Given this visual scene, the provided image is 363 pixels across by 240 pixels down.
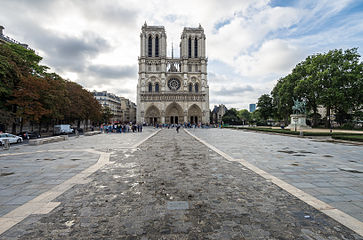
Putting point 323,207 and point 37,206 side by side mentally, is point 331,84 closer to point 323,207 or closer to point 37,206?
point 323,207

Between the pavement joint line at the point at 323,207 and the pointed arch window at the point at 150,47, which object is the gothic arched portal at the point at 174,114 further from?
the pavement joint line at the point at 323,207

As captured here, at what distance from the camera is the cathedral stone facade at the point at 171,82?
204ft

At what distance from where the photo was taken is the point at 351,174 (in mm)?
5676

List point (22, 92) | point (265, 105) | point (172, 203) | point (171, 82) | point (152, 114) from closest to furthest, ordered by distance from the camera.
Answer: point (172, 203)
point (22, 92)
point (265, 105)
point (152, 114)
point (171, 82)

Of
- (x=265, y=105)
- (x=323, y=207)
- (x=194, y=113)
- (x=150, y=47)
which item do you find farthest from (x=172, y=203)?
(x=150, y=47)

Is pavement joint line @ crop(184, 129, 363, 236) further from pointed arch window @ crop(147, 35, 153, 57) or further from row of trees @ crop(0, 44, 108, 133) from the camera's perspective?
pointed arch window @ crop(147, 35, 153, 57)

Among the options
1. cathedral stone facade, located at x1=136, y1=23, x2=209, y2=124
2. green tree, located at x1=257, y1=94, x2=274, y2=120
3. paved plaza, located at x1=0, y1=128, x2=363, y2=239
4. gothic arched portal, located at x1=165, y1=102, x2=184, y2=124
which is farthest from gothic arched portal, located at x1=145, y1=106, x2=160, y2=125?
paved plaza, located at x1=0, y1=128, x2=363, y2=239

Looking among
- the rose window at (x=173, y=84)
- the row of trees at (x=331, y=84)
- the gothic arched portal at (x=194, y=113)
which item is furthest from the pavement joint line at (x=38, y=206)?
the rose window at (x=173, y=84)

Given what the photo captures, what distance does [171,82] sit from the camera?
218 feet

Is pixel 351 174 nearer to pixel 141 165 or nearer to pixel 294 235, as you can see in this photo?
pixel 294 235

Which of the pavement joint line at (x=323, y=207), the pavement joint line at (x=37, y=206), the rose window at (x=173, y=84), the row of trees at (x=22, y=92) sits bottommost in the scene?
the pavement joint line at (x=37, y=206)

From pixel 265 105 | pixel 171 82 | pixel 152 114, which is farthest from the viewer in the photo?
pixel 171 82

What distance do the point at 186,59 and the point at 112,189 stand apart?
64.6 meters

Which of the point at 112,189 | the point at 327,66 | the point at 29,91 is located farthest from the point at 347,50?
the point at 29,91
